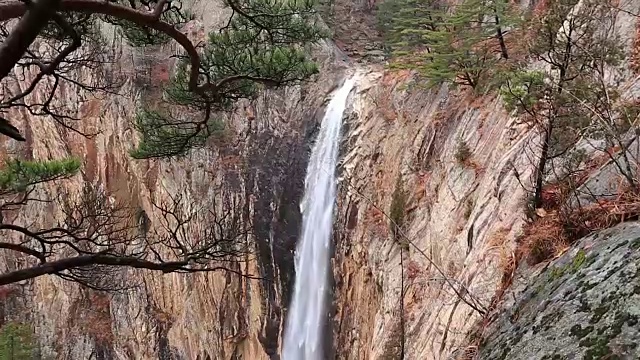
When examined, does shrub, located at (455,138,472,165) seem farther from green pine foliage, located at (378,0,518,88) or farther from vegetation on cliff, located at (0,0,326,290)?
vegetation on cliff, located at (0,0,326,290)

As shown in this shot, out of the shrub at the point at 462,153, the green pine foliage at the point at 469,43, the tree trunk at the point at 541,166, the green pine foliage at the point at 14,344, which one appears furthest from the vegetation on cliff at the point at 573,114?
the green pine foliage at the point at 14,344

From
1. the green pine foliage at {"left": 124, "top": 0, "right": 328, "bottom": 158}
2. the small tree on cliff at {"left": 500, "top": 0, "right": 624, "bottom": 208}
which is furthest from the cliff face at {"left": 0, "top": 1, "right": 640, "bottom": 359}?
the green pine foliage at {"left": 124, "top": 0, "right": 328, "bottom": 158}

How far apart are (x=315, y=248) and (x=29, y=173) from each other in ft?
30.4

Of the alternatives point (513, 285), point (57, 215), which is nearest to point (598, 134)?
point (513, 285)

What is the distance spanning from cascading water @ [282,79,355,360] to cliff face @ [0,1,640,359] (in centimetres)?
51

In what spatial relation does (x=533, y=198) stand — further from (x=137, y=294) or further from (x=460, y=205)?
(x=137, y=294)

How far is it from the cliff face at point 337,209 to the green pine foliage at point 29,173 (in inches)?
100

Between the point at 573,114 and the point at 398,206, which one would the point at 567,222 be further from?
the point at 398,206

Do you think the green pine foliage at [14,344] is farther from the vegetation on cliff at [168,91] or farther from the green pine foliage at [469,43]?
the green pine foliage at [469,43]

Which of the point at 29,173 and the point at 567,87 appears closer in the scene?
the point at 567,87

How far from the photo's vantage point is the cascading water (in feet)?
45.4

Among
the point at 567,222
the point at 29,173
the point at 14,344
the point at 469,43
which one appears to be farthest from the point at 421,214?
the point at 14,344

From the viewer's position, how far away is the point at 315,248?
46.8 ft

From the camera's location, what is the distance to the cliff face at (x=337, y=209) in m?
6.58
